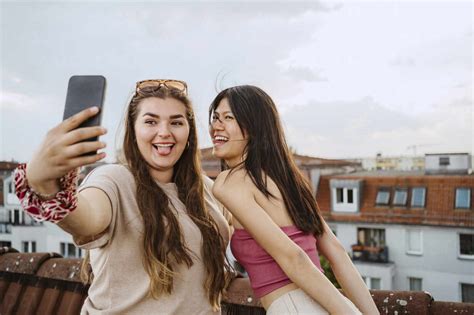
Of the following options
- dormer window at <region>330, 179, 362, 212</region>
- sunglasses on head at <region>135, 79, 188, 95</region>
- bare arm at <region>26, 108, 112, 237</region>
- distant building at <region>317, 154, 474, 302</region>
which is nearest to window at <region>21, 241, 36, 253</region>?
distant building at <region>317, 154, 474, 302</region>

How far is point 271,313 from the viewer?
5.32 ft

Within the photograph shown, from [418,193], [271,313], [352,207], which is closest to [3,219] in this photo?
[352,207]

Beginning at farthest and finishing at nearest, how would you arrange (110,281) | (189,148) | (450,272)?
(450,272) < (189,148) < (110,281)

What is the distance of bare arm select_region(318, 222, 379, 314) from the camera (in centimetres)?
178

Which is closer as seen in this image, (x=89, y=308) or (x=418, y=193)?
(x=89, y=308)

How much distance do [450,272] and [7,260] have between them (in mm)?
18235

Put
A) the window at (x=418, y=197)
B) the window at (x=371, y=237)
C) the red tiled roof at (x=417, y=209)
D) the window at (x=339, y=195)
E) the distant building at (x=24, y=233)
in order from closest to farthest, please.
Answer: the red tiled roof at (x=417, y=209) → the window at (x=418, y=197) → the window at (x=371, y=237) → the window at (x=339, y=195) → the distant building at (x=24, y=233)

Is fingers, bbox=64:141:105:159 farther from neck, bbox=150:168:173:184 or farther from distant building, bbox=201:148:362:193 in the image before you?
distant building, bbox=201:148:362:193

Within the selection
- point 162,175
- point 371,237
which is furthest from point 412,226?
point 162,175

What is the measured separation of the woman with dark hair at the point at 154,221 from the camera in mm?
1498

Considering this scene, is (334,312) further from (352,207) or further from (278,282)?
(352,207)

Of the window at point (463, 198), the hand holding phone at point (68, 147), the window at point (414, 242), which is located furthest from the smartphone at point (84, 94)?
the window at point (414, 242)

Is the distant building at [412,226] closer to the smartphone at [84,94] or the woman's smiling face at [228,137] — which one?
the woman's smiling face at [228,137]

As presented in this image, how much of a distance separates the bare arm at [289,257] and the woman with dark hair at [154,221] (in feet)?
0.59
